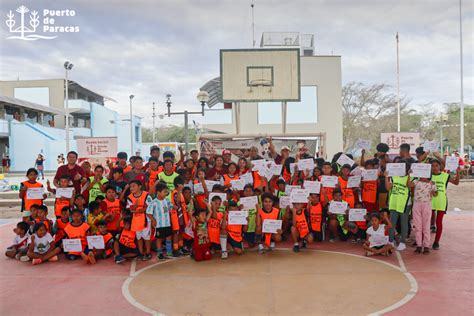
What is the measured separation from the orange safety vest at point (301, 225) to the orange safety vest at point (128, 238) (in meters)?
2.74

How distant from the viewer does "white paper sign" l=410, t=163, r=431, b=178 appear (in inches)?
240

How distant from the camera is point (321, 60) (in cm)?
2372

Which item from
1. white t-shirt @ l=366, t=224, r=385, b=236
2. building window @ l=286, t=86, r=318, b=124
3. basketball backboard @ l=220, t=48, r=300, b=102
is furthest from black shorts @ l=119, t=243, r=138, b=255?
building window @ l=286, t=86, r=318, b=124

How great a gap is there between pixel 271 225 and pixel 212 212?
0.99 metres

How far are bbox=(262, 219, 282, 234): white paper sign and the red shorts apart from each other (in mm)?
991

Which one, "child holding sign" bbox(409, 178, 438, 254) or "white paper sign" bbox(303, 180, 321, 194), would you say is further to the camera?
"white paper sign" bbox(303, 180, 321, 194)

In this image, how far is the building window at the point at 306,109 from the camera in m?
23.3

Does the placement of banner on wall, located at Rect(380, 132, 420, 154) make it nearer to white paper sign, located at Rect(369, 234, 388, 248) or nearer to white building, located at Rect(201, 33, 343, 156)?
white paper sign, located at Rect(369, 234, 388, 248)

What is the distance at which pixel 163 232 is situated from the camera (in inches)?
247

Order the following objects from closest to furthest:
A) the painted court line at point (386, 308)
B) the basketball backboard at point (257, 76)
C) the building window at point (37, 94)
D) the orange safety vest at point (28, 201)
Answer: the painted court line at point (386, 308) < the orange safety vest at point (28, 201) < the basketball backboard at point (257, 76) < the building window at point (37, 94)

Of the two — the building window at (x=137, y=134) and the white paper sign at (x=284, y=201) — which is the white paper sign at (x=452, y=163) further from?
the building window at (x=137, y=134)

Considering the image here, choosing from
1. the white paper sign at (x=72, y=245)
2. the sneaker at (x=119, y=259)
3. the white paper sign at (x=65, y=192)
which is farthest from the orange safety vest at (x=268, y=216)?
the white paper sign at (x=65, y=192)

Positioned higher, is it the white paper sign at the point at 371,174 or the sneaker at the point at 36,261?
the white paper sign at the point at 371,174

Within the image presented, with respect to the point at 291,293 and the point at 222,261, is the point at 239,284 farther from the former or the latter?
the point at 222,261
